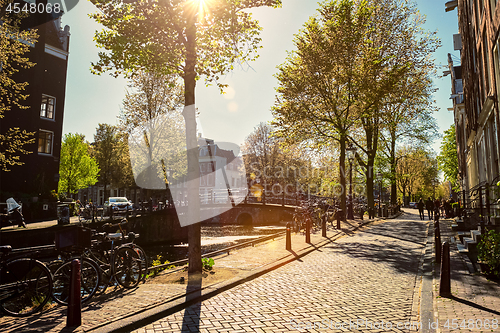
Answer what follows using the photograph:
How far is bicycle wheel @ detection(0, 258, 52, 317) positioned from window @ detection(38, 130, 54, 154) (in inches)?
981

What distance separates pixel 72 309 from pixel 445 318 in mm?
5145

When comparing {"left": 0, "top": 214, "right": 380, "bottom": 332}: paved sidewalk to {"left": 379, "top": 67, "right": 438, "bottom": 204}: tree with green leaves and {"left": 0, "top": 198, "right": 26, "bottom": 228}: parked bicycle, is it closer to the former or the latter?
{"left": 0, "top": 198, "right": 26, "bottom": 228}: parked bicycle

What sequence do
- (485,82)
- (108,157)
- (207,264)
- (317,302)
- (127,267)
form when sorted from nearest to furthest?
1. (317,302)
2. (127,267)
3. (207,264)
4. (485,82)
5. (108,157)

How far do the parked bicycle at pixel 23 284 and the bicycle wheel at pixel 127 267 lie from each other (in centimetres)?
139

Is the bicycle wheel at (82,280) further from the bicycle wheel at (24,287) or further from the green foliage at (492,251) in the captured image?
the green foliage at (492,251)

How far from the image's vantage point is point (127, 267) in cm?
707

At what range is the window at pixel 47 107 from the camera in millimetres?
27587

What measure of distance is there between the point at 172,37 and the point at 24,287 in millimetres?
6192

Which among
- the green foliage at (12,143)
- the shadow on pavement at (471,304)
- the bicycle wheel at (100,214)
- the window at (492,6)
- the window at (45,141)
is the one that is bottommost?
the shadow on pavement at (471,304)

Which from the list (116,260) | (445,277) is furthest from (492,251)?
(116,260)

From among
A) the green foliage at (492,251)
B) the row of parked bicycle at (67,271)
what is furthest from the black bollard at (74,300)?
the green foliage at (492,251)

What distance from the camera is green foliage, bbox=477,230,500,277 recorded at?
6852 millimetres

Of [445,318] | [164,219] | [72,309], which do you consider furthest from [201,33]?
[164,219]

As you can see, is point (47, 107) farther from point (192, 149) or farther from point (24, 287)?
point (24, 287)
